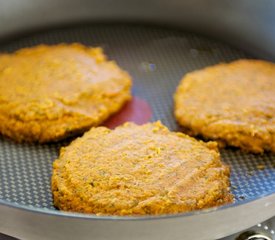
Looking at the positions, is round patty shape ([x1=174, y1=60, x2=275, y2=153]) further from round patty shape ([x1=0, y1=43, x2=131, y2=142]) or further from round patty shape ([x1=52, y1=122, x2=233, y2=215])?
round patty shape ([x1=0, y1=43, x2=131, y2=142])

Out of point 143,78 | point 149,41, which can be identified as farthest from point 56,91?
point 149,41

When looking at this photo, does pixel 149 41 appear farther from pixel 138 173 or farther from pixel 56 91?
pixel 138 173

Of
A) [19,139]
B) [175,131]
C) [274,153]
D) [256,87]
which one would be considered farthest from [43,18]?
[274,153]

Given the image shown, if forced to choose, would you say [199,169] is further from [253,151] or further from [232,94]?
[232,94]

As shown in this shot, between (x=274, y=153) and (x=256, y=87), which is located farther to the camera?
(x=256, y=87)

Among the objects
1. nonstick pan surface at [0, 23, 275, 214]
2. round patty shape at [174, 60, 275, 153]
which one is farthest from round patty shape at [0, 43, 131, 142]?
round patty shape at [174, 60, 275, 153]
